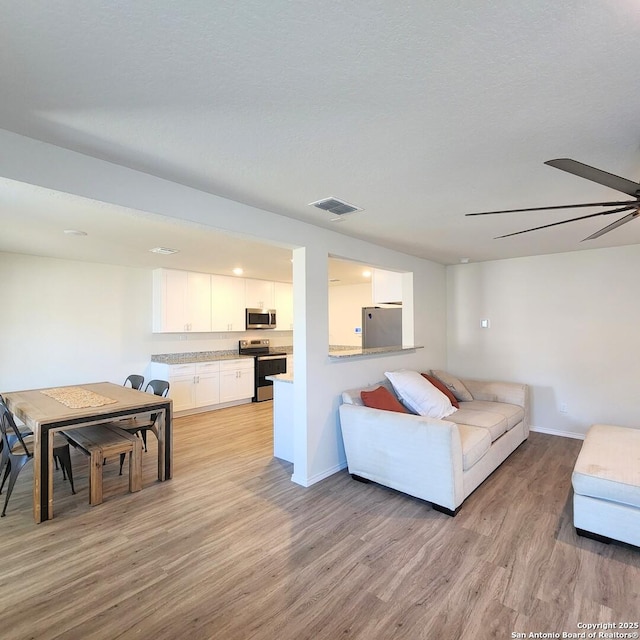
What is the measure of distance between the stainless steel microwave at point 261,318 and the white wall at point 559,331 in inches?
Answer: 137

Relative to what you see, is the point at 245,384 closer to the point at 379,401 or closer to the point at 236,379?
the point at 236,379

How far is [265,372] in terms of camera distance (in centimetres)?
679

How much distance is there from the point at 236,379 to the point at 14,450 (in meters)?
3.56

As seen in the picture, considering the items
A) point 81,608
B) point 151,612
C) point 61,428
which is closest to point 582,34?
point 151,612

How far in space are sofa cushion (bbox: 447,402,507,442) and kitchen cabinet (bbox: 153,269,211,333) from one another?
4.38 meters

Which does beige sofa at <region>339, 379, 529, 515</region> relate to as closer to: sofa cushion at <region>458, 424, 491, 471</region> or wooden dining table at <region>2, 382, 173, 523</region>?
sofa cushion at <region>458, 424, 491, 471</region>

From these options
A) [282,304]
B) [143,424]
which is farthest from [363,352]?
[282,304]

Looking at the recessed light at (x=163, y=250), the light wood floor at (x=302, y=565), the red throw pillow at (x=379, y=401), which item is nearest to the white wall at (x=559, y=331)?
the light wood floor at (x=302, y=565)

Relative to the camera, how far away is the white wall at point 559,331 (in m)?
4.19

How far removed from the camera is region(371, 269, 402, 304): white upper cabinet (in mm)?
4996

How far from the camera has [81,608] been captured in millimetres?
1832

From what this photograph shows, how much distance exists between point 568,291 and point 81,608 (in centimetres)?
551

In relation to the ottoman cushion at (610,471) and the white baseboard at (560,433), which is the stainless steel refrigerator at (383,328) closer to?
the white baseboard at (560,433)

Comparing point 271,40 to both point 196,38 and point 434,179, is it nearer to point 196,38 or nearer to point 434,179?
point 196,38
